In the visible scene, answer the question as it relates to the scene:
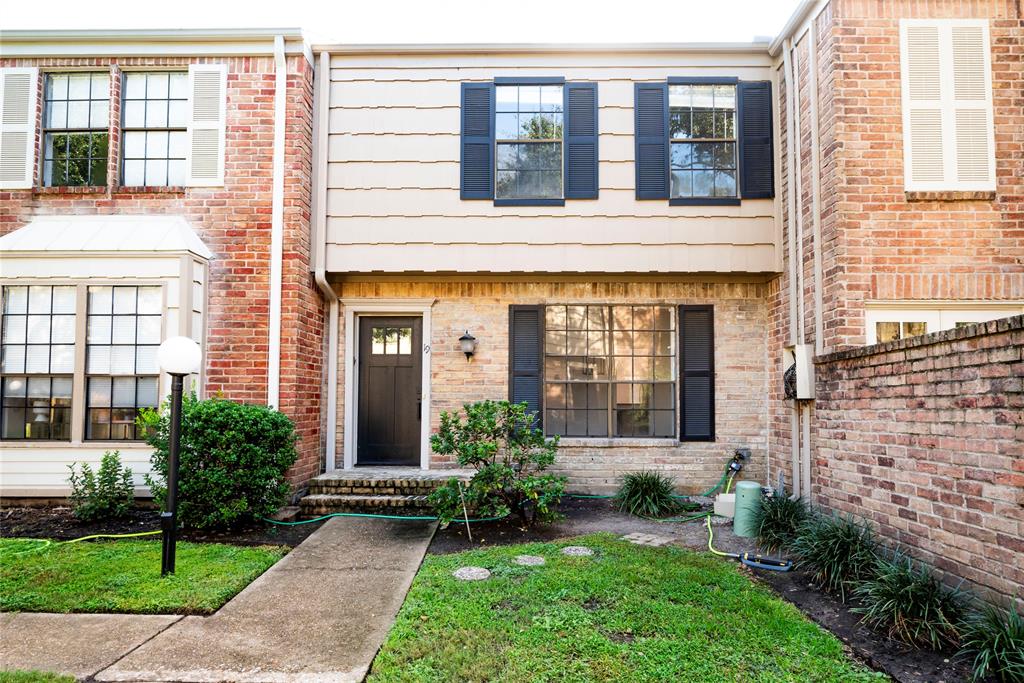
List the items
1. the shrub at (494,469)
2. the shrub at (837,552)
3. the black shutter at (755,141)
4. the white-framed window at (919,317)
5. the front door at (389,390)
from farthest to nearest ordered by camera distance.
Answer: the front door at (389,390) < the black shutter at (755,141) < the shrub at (494,469) < the white-framed window at (919,317) < the shrub at (837,552)

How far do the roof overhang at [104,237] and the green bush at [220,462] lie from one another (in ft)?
5.61

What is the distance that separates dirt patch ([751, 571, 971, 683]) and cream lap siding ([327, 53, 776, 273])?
3766mm

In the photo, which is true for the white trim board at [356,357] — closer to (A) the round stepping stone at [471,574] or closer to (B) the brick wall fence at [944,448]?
(A) the round stepping stone at [471,574]

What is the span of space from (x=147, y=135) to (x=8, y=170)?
1.58m

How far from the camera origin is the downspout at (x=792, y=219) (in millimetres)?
6016

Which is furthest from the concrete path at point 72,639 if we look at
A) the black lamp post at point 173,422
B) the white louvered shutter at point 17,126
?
the white louvered shutter at point 17,126

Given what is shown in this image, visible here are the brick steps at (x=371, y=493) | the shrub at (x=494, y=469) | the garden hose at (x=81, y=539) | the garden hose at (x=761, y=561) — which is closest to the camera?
the garden hose at (x=761, y=561)

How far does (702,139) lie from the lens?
6.83 meters

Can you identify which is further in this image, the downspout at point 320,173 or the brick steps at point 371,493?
the downspout at point 320,173

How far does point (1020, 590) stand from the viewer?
10.1ft

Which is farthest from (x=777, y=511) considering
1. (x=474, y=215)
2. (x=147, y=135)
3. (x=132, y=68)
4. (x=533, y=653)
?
(x=132, y=68)

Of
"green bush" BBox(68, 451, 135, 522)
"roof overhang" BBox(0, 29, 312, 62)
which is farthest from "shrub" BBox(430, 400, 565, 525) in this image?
"roof overhang" BBox(0, 29, 312, 62)

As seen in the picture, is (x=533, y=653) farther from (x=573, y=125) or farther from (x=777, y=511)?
(x=573, y=125)

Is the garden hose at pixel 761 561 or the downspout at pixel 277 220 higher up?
the downspout at pixel 277 220
